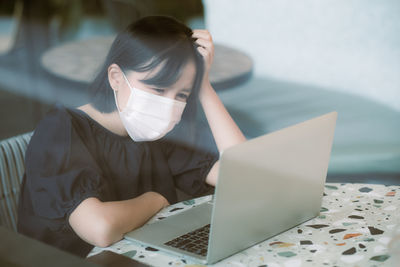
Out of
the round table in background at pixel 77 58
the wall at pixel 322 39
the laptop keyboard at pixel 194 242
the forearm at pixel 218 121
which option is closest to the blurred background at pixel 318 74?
the wall at pixel 322 39

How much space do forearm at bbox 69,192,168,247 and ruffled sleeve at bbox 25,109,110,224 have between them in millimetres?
27

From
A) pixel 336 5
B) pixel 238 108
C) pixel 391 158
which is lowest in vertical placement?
pixel 391 158

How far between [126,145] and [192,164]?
0.62ft

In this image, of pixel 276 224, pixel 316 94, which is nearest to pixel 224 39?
pixel 316 94

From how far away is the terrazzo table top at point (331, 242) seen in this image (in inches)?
33.8

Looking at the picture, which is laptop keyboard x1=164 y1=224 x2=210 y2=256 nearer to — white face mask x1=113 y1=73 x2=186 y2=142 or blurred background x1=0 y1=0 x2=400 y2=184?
white face mask x1=113 y1=73 x2=186 y2=142

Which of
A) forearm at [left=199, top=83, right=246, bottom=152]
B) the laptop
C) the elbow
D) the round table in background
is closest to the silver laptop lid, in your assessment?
the laptop

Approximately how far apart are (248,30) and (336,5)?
0.41 m

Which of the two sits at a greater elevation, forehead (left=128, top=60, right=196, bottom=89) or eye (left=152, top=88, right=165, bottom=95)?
forehead (left=128, top=60, right=196, bottom=89)

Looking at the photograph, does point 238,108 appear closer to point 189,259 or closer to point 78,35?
point 78,35

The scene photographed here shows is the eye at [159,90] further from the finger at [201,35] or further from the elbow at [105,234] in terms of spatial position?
the elbow at [105,234]

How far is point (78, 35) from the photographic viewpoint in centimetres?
153

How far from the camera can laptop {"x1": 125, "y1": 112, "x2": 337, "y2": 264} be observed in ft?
2.59

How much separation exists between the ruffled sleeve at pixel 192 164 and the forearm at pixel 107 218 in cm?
29
